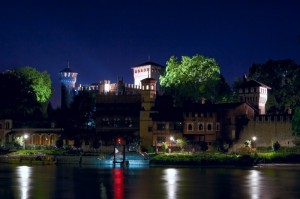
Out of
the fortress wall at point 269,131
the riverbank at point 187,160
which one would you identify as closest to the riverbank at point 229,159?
the riverbank at point 187,160

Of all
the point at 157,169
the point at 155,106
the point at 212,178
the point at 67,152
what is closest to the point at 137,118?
the point at 155,106

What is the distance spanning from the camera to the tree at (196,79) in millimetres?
105812

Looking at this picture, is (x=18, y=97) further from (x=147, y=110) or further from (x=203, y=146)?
(x=203, y=146)

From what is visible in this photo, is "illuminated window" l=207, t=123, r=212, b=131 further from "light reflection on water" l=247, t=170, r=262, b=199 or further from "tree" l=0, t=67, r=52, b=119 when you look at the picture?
"tree" l=0, t=67, r=52, b=119

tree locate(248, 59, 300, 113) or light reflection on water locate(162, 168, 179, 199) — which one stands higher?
tree locate(248, 59, 300, 113)

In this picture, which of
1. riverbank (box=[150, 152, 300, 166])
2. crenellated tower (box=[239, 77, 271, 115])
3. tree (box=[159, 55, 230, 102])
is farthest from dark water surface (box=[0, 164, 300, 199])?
tree (box=[159, 55, 230, 102])

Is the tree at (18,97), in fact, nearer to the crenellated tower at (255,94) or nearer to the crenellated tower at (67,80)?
→ the crenellated tower at (67,80)

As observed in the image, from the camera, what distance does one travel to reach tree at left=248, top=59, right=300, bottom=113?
4003 inches

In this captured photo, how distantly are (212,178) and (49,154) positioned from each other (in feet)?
108

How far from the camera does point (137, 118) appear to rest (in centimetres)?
10025

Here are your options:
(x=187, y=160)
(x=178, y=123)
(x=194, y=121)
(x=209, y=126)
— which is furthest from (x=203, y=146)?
(x=187, y=160)

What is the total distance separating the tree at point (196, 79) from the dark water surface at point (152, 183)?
110ft

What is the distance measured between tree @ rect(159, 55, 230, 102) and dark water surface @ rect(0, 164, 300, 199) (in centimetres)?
3348

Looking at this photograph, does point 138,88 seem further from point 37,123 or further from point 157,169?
point 157,169
